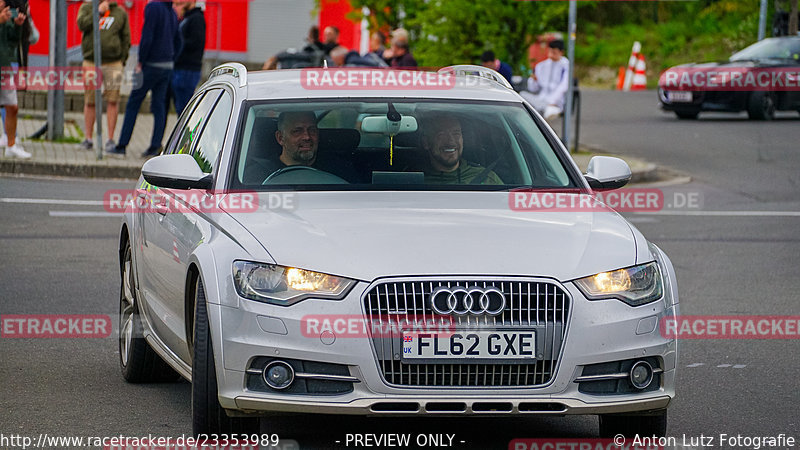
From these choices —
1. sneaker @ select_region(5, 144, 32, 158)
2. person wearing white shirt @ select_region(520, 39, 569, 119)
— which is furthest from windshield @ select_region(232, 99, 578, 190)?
person wearing white shirt @ select_region(520, 39, 569, 119)

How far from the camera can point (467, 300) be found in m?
5.27

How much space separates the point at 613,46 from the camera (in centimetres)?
5059

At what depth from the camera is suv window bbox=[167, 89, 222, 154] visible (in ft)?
23.8

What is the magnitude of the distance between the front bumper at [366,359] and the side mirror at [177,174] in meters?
0.99

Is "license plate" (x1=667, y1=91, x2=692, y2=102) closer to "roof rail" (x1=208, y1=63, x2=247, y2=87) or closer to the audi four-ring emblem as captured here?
"roof rail" (x1=208, y1=63, x2=247, y2=87)

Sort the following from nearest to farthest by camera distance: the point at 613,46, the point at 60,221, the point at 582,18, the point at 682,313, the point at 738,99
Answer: the point at 682,313 < the point at 60,221 < the point at 738,99 < the point at 613,46 < the point at 582,18

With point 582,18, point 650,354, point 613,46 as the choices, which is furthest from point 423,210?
point 582,18

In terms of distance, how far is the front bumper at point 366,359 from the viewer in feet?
17.3

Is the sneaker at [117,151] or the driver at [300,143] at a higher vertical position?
the driver at [300,143]

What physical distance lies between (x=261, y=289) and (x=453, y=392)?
0.78 meters

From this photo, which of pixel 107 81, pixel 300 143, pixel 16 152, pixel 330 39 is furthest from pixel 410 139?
pixel 330 39

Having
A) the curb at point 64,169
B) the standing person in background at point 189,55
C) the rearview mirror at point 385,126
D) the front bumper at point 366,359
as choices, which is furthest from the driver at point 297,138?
the standing person in background at point 189,55

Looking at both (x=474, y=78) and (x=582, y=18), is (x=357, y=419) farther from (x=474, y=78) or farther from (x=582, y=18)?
(x=582, y=18)

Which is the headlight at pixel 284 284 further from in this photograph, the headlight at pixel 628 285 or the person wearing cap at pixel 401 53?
the person wearing cap at pixel 401 53
